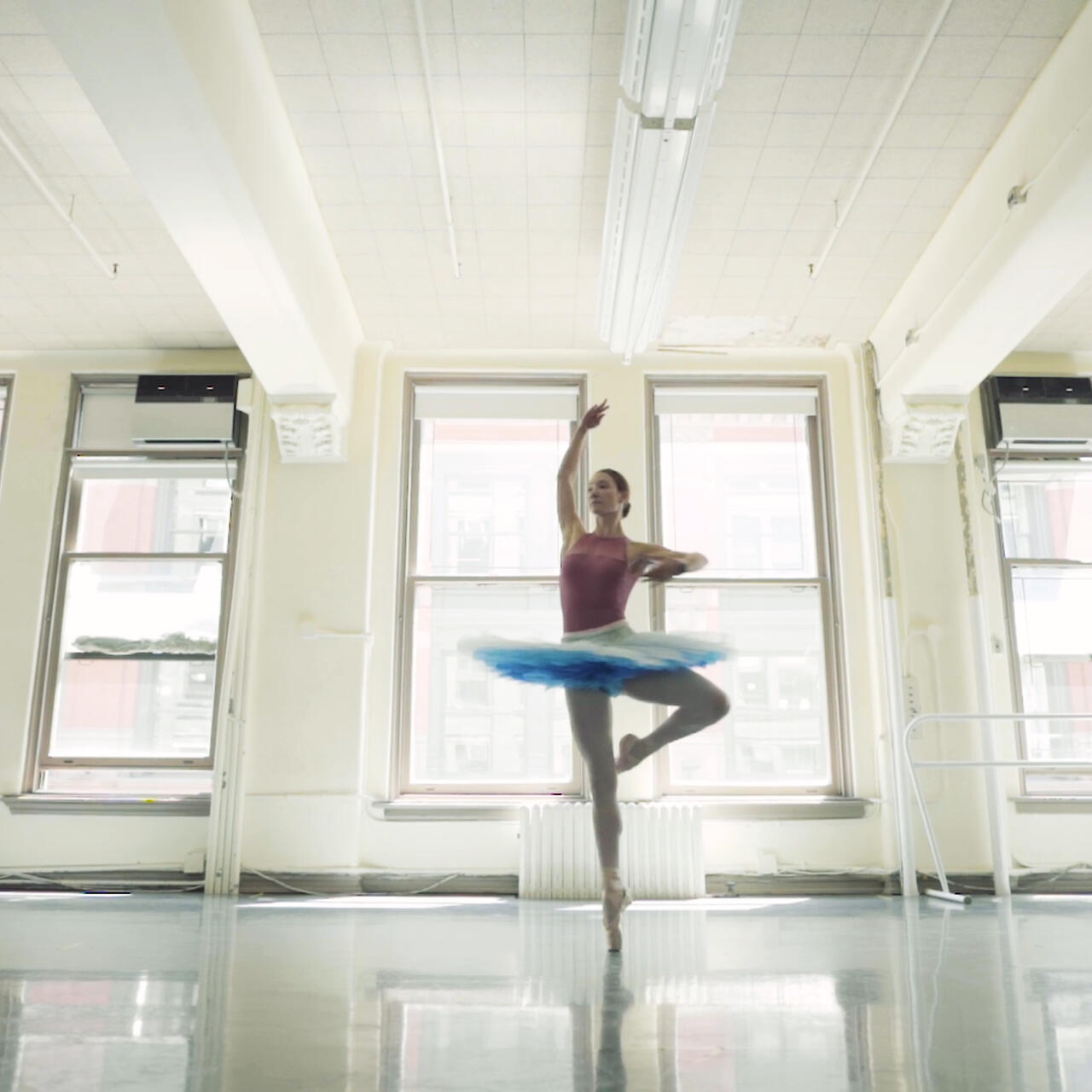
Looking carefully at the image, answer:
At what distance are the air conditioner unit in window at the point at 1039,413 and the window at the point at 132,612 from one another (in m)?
4.78

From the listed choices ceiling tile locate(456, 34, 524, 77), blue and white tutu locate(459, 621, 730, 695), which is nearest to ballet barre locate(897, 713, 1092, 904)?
blue and white tutu locate(459, 621, 730, 695)

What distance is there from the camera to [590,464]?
6.13 meters

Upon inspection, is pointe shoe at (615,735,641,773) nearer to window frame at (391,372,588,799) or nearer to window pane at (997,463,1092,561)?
window frame at (391,372,588,799)

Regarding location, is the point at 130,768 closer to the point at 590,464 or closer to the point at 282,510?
the point at 282,510

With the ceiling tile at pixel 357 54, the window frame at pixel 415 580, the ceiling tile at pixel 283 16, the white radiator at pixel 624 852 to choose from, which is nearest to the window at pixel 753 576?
the white radiator at pixel 624 852

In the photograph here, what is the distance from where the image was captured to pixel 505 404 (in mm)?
6430

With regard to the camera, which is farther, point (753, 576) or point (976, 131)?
point (753, 576)

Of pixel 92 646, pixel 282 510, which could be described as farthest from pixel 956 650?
pixel 92 646

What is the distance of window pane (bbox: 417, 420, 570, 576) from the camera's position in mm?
6211

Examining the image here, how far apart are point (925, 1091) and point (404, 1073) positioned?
0.83 meters

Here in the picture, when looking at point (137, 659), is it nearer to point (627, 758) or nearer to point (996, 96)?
point (627, 758)

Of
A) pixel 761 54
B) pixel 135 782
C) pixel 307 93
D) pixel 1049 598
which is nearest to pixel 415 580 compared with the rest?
pixel 135 782

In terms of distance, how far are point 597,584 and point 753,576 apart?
2.93 m

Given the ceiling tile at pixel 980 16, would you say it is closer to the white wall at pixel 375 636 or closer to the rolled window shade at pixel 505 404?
the white wall at pixel 375 636
